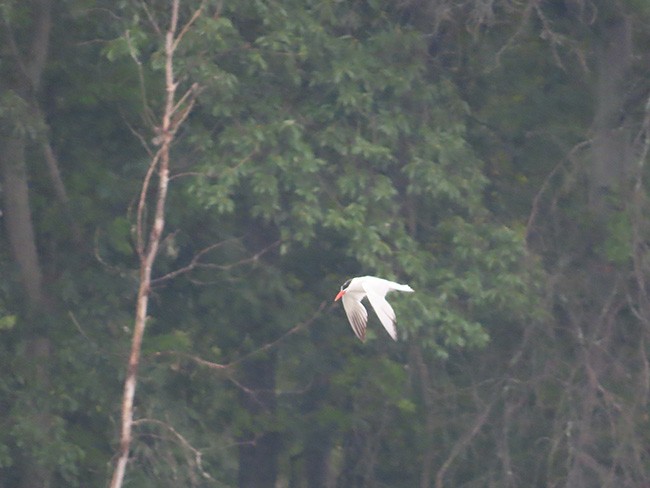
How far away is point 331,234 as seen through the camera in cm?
893

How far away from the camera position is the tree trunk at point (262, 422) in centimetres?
1030

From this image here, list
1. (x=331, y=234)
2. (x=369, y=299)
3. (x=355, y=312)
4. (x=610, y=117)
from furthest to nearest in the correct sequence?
(x=610, y=117) → (x=331, y=234) → (x=355, y=312) → (x=369, y=299)

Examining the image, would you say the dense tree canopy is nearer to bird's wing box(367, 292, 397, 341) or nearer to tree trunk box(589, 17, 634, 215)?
tree trunk box(589, 17, 634, 215)

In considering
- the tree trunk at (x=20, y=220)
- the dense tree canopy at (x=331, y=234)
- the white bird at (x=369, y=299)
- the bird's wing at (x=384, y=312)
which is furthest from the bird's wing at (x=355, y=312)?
the tree trunk at (x=20, y=220)

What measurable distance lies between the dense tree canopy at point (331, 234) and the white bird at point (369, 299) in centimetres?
91

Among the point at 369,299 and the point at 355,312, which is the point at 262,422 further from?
the point at 369,299

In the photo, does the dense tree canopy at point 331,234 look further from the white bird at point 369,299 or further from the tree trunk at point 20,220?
the white bird at point 369,299

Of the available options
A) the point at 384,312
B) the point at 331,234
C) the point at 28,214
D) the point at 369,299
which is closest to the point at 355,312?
the point at 369,299

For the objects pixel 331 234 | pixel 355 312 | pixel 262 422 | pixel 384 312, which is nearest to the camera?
pixel 384 312

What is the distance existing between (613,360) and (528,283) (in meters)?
0.91

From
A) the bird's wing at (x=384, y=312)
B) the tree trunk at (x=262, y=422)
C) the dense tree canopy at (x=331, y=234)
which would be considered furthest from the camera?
the tree trunk at (x=262, y=422)

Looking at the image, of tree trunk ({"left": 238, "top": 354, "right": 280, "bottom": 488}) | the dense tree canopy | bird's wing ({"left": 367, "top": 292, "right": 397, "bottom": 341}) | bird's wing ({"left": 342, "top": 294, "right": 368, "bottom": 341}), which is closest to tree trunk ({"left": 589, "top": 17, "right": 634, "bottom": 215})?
the dense tree canopy

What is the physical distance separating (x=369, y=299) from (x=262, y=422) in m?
3.53

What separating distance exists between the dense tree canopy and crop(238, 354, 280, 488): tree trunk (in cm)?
4
